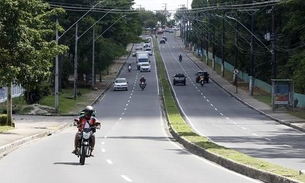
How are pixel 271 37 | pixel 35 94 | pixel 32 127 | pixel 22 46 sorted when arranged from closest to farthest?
pixel 22 46, pixel 32 127, pixel 35 94, pixel 271 37

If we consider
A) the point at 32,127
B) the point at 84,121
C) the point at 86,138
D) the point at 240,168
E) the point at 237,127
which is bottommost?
the point at 237,127

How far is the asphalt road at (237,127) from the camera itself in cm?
2953

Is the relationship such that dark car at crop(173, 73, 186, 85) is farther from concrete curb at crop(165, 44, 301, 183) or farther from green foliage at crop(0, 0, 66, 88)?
concrete curb at crop(165, 44, 301, 183)

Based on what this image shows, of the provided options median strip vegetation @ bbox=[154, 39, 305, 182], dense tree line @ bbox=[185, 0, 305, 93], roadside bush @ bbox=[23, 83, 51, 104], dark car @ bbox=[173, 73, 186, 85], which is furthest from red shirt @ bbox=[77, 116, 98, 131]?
dark car @ bbox=[173, 73, 186, 85]

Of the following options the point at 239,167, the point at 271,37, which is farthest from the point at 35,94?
the point at 239,167

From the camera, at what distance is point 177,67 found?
431ft

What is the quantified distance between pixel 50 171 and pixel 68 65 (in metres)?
70.3

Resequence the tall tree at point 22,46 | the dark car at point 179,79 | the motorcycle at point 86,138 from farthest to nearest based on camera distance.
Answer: the dark car at point 179,79, the tall tree at point 22,46, the motorcycle at point 86,138

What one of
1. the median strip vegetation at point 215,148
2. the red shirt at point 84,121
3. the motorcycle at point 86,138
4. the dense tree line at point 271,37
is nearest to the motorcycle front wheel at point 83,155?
the motorcycle at point 86,138

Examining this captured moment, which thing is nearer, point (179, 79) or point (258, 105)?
point (258, 105)

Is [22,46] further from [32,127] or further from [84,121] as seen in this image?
[84,121]

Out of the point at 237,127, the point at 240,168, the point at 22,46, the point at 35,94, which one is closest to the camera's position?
the point at 240,168

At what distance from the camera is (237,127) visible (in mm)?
49844

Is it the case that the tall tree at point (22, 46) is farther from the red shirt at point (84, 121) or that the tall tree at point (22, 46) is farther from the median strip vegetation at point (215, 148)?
the red shirt at point (84, 121)
